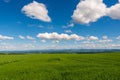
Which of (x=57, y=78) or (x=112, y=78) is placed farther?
(x=57, y=78)

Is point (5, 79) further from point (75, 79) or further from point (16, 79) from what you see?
point (75, 79)

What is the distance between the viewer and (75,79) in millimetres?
15352

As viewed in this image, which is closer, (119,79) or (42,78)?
(119,79)

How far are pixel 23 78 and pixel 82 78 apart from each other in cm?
538

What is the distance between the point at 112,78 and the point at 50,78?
17.8 feet

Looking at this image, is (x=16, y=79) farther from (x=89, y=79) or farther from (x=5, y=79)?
(x=89, y=79)

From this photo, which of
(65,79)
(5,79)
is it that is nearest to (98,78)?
(65,79)

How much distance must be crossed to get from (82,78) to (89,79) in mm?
727

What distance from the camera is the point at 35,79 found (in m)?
16.0

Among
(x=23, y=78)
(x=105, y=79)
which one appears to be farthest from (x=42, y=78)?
(x=105, y=79)

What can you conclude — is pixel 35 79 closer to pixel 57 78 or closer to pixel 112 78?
pixel 57 78

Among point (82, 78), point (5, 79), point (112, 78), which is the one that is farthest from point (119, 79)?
point (5, 79)

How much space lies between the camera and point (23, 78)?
16.5 meters

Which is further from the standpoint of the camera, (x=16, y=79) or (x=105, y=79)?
(x=16, y=79)
